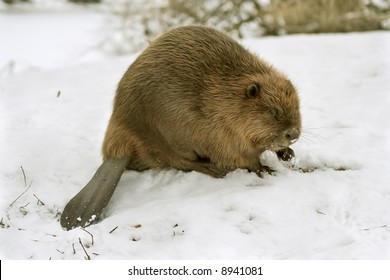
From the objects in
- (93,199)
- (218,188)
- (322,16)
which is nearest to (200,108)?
(218,188)

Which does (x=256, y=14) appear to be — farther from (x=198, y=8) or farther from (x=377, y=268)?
(x=377, y=268)

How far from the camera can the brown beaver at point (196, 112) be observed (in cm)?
279

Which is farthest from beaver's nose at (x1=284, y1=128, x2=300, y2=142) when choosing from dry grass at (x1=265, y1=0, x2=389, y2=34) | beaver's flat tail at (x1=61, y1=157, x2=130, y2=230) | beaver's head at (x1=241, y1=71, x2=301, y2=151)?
dry grass at (x1=265, y1=0, x2=389, y2=34)

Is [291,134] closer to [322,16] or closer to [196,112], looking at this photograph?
[196,112]

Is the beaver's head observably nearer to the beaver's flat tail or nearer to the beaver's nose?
the beaver's nose

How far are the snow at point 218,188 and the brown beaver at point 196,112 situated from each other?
0.14 m

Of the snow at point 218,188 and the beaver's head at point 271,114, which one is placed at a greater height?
the beaver's head at point 271,114

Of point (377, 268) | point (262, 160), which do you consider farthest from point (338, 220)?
point (262, 160)

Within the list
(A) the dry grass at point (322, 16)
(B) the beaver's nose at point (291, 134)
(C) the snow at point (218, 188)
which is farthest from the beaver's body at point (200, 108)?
(A) the dry grass at point (322, 16)

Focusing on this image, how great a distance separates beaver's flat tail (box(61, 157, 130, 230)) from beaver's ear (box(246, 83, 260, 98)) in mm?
878

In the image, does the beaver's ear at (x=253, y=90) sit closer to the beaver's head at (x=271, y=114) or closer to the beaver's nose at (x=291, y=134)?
the beaver's head at (x=271, y=114)

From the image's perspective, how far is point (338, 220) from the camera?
2439 mm

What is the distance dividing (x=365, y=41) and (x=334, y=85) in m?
1.24

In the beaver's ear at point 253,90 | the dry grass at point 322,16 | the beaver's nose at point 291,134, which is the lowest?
the dry grass at point 322,16
